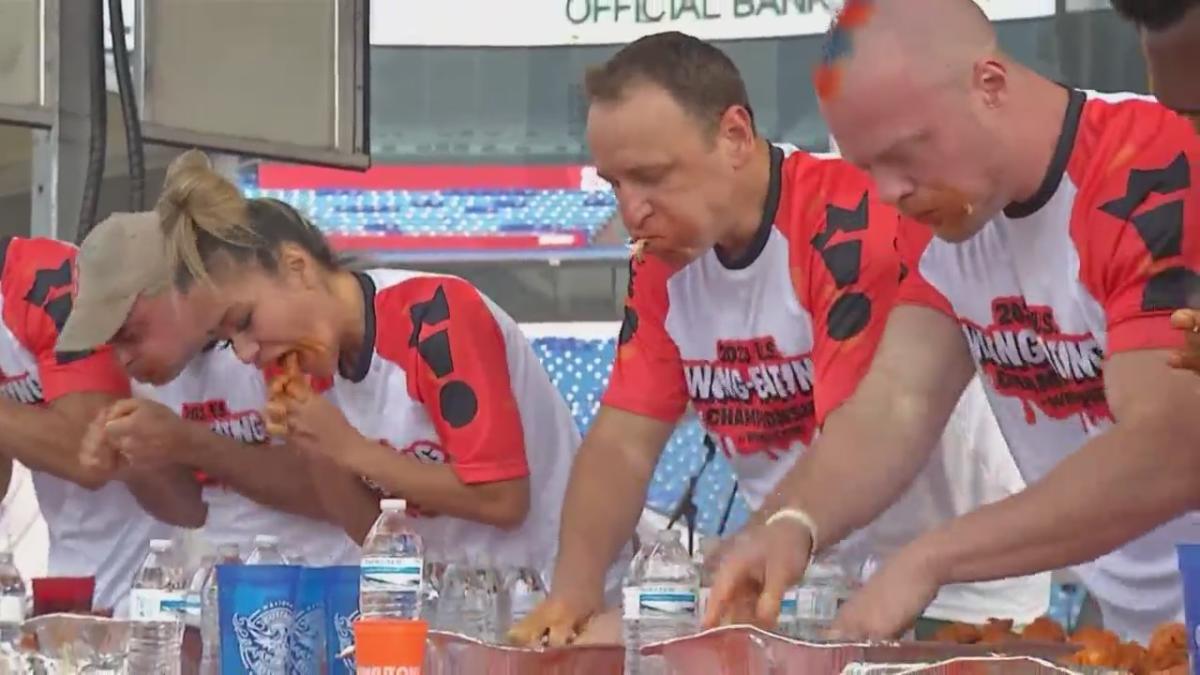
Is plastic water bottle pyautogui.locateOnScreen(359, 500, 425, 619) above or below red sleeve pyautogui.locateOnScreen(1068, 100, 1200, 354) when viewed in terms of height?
below

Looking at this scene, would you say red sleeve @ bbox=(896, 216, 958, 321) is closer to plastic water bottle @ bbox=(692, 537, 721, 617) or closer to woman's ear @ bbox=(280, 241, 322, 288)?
plastic water bottle @ bbox=(692, 537, 721, 617)

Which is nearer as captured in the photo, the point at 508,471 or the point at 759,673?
the point at 759,673

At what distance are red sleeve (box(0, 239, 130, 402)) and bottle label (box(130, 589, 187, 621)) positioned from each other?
1.07 meters

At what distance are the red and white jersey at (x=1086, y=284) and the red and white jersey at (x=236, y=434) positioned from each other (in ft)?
3.88

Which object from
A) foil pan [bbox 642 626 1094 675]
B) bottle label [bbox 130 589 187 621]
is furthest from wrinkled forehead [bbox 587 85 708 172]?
foil pan [bbox 642 626 1094 675]

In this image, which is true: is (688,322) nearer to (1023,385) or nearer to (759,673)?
(1023,385)

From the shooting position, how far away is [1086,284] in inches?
76.8

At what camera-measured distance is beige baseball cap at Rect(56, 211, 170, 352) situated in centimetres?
286

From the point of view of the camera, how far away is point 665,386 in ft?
8.31

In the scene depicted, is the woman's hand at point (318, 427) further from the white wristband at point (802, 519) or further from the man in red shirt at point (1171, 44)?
the man in red shirt at point (1171, 44)

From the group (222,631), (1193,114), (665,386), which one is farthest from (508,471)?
(1193,114)

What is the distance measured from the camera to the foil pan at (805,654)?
4.52 ft

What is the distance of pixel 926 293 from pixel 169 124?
6.76ft

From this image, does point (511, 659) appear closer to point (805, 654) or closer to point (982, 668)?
point (805, 654)
